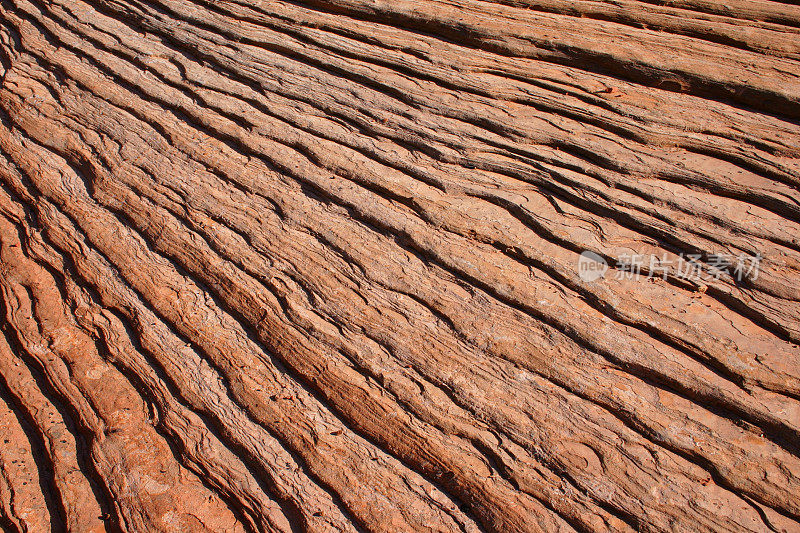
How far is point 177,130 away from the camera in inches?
141

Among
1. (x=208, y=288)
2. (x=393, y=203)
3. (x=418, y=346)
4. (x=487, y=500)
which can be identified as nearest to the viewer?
(x=487, y=500)

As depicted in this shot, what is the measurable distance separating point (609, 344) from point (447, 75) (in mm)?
2117

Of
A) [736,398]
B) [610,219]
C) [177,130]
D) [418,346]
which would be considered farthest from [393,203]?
[736,398]

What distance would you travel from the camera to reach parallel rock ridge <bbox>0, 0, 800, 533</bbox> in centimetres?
215

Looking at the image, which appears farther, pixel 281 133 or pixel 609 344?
pixel 281 133

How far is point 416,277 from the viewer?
274 cm

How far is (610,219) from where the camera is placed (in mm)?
2867

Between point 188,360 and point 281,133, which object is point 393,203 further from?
point 188,360

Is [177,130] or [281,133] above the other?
[281,133]

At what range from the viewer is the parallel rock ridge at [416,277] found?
215 cm

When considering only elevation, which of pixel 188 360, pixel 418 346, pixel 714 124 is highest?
pixel 714 124

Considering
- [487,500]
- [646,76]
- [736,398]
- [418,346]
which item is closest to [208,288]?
[418,346]

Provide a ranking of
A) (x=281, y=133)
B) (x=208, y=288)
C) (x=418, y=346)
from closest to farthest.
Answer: (x=418, y=346) → (x=208, y=288) → (x=281, y=133)

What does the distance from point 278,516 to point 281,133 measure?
2.22 m
